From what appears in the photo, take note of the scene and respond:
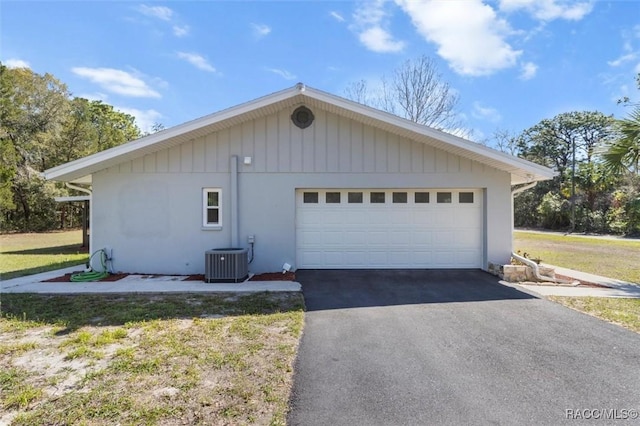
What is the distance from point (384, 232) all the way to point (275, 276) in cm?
306

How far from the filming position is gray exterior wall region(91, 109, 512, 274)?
832 centimetres

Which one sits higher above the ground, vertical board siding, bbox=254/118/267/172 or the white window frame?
vertical board siding, bbox=254/118/267/172

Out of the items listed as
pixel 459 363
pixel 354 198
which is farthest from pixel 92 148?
pixel 459 363

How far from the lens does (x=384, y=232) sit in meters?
8.86

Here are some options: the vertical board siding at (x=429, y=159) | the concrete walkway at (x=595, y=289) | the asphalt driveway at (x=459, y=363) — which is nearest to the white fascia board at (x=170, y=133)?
the vertical board siding at (x=429, y=159)

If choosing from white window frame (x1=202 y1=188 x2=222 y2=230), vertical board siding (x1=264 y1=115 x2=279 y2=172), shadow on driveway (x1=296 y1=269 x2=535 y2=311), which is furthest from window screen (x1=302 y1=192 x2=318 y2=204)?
white window frame (x1=202 y1=188 x2=222 y2=230)

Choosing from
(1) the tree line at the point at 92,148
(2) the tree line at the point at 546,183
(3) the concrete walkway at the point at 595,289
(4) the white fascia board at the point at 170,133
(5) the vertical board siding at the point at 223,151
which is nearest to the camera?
(3) the concrete walkway at the point at 595,289

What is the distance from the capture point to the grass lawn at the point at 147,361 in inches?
106

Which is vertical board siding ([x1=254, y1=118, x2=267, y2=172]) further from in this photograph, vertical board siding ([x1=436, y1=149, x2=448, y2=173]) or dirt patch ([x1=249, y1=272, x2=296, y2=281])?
vertical board siding ([x1=436, y1=149, x2=448, y2=173])

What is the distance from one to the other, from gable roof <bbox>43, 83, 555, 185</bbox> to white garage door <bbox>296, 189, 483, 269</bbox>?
1.55 meters

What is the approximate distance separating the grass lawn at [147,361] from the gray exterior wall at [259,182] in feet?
8.30

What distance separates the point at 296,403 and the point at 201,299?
3.88 meters

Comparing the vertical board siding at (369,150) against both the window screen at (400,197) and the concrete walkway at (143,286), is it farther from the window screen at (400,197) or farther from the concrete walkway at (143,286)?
the concrete walkway at (143,286)

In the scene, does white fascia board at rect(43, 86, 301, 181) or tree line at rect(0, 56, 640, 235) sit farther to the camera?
tree line at rect(0, 56, 640, 235)
